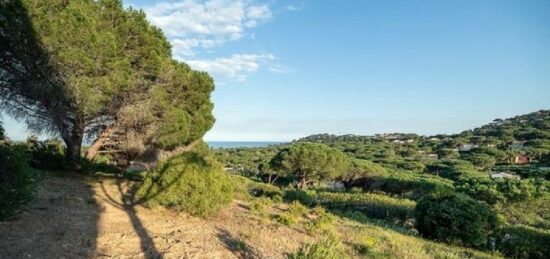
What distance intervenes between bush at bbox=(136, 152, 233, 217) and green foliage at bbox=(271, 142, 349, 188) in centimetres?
2170

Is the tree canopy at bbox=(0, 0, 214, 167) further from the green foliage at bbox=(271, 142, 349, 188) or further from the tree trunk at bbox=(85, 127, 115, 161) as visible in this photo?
the green foliage at bbox=(271, 142, 349, 188)

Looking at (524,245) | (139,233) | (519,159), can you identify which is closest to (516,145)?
(519,159)

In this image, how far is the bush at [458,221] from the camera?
32.4ft

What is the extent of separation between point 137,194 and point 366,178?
2659 centimetres

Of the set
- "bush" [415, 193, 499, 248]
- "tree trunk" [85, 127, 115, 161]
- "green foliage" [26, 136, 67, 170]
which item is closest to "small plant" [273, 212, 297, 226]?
"bush" [415, 193, 499, 248]

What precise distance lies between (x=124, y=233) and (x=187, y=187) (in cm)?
177

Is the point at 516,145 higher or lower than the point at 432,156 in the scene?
higher

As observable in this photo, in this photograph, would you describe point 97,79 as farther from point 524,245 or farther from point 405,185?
point 405,185

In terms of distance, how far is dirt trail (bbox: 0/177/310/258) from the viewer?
4.95 meters

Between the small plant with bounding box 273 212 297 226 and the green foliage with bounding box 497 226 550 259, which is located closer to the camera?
the small plant with bounding box 273 212 297 226

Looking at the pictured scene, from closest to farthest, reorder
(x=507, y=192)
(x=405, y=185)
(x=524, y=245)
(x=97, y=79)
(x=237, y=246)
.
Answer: (x=237, y=246) < (x=97, y=79) < (x=524, y=245) < (x=507, y=192) < (x=405, y=185)

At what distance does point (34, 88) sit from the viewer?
30.8 feet

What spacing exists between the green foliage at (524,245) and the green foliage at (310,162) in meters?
18.7

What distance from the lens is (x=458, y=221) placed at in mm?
9875
